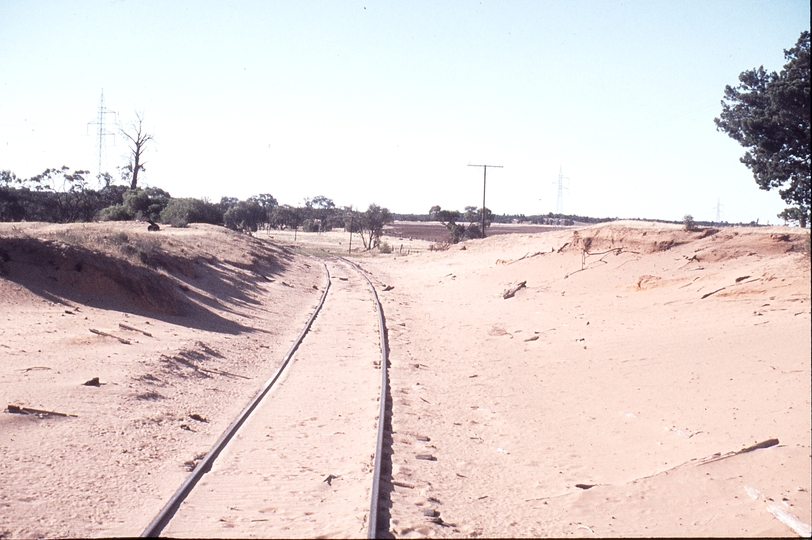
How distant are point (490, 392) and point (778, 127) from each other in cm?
1031

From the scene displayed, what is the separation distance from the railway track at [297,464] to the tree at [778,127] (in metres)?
8.51

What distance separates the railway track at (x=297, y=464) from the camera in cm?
623

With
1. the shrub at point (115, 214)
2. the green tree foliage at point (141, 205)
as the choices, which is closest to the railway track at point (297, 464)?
the shrub at point (115, 214)

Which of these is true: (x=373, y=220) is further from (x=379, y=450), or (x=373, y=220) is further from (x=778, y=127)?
(x=379, y=450)

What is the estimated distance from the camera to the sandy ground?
6.64m

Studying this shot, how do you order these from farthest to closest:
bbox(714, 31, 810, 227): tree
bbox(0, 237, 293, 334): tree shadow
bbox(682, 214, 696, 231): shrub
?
1. bbox(682, 214, 696, 231): shrub
2. bbox(0, 237, 293, 334): tree shadow
3. bbox(714, 31, 810, 227): tree

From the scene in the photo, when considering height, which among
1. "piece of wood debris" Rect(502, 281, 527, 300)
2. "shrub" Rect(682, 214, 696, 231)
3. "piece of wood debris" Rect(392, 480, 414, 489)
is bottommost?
"piece of wood debris" Rect(392, 480, 414, 489)

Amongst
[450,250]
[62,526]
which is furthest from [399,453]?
[450,250]

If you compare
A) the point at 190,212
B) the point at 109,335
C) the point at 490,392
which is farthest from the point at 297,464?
the point at 190,212

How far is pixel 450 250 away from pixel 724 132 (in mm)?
30401

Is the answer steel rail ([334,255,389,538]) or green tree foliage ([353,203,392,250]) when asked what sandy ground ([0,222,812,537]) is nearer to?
steel rail ([334,255,389,538])

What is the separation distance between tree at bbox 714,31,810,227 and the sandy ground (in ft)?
5.87

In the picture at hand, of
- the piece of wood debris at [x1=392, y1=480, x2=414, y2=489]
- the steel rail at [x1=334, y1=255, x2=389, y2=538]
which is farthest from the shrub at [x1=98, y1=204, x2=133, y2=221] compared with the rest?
the piece of wood debris at [x1=392, y1=480, x2=414, y2=489]

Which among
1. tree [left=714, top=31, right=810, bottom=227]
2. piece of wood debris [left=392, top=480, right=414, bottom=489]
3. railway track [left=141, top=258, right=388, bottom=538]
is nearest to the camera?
railway track [left=141, top=258, right=388, bottom=538]
